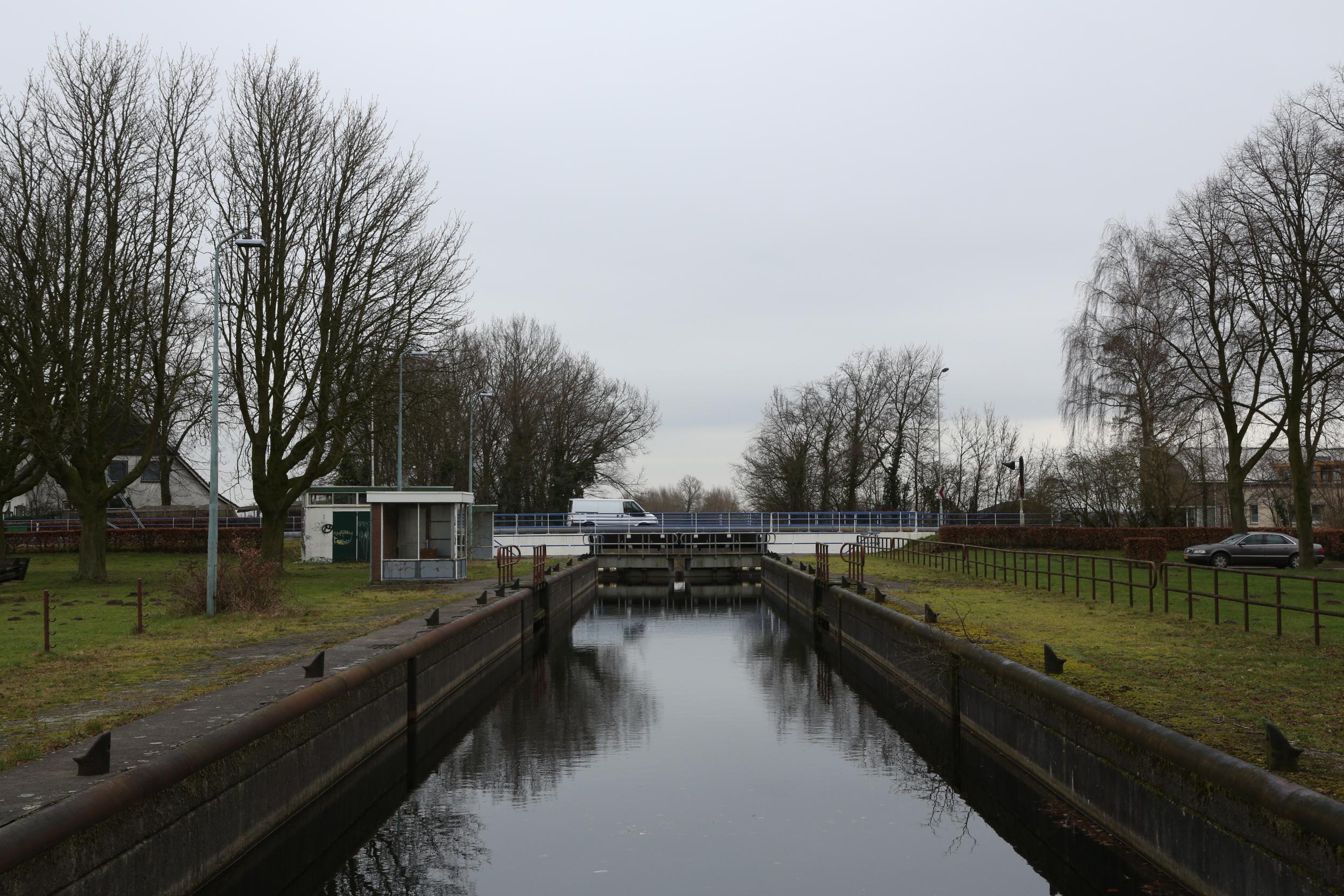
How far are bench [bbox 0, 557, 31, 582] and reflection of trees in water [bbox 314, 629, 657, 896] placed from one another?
15.1 meters

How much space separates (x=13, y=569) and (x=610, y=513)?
34.1 meters

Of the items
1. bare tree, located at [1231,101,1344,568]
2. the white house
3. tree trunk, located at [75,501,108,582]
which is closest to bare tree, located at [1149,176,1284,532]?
bare tree, located at [1231,101,1344,568]

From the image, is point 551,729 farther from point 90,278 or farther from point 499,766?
point 90,278

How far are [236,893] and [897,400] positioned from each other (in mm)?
63749

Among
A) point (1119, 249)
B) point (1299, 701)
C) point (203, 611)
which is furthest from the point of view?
point (1119, 249)

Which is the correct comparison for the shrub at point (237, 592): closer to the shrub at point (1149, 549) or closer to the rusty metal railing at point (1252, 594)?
the rusty metal railing at point (1252, 594)

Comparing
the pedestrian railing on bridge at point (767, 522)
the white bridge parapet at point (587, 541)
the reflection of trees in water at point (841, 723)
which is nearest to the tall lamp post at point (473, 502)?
the pedestrian railing on bridge at point (767, 522)

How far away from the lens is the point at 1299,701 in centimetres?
1080

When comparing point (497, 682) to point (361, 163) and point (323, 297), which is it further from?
point (361, 163)

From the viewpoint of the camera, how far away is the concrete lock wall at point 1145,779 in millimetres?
6648

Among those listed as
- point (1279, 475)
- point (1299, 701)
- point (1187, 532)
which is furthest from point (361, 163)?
point (1279, 475)

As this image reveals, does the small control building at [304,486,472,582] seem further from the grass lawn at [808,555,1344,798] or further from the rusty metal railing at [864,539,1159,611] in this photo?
the rusty metal railing at [864,539,1159,611]

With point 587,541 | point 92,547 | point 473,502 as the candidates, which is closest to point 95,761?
point 92,547

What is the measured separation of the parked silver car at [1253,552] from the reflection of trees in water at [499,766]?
23.4 m
